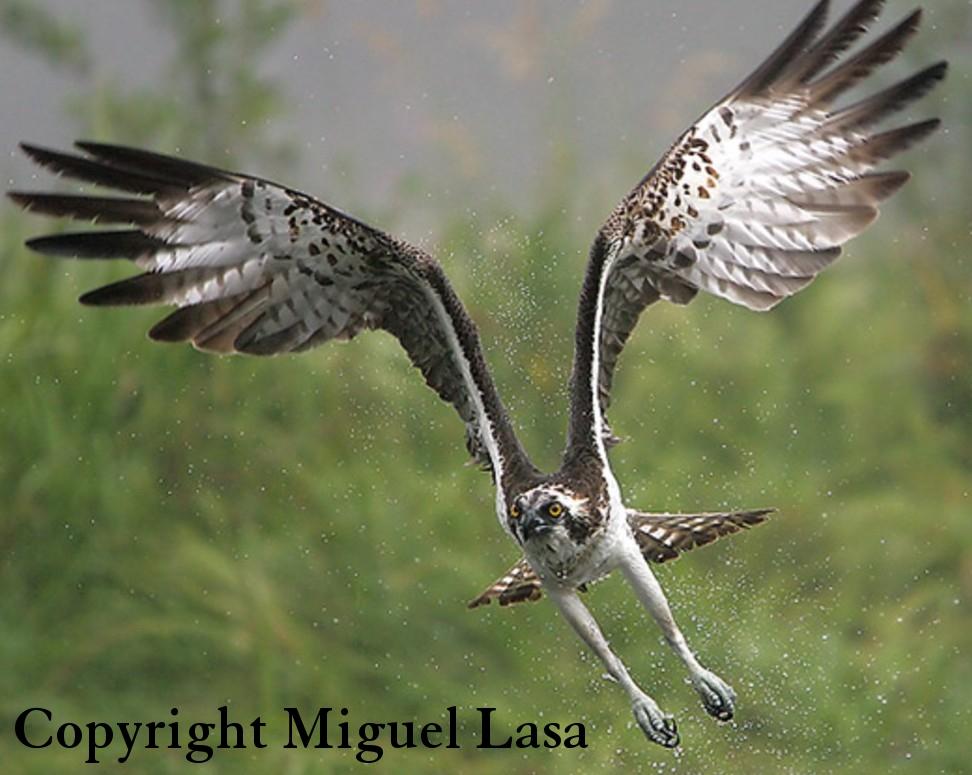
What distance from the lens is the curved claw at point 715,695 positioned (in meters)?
5.98

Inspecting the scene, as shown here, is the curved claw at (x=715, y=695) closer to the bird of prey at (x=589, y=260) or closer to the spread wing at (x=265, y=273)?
the bird of prey at (x=589, y=260)

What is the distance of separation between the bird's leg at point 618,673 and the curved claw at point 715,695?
0.41 feet

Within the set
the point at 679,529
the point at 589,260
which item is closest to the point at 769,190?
the point at 589,260

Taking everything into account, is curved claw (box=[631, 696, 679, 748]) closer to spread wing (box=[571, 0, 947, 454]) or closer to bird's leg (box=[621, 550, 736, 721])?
bird's leg (box=[621, 550, 736, 721])

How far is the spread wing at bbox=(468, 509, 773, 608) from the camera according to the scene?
6207 mm

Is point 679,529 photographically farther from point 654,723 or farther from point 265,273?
point 265,273

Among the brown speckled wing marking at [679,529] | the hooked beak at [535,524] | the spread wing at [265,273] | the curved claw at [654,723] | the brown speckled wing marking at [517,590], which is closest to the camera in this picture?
the hooked beak at [535,524]

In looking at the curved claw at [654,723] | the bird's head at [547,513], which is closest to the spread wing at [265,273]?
the bird's head at [547,513]

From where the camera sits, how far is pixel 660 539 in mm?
6320

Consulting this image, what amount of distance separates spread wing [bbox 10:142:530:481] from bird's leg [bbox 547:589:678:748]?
34cm

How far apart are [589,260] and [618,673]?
3.17 feet

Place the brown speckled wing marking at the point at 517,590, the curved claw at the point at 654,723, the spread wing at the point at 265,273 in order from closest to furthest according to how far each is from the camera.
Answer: the curved claw at the point at 654,723 → the spread wing at the point at 265,273 → the brown speckled wing marking at the point at 517,590

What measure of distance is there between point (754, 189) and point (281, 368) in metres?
3.71

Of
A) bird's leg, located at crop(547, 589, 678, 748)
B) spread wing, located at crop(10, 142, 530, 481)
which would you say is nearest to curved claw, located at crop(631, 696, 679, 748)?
bird's leg, located at crop(547, 589, 678, 748)
